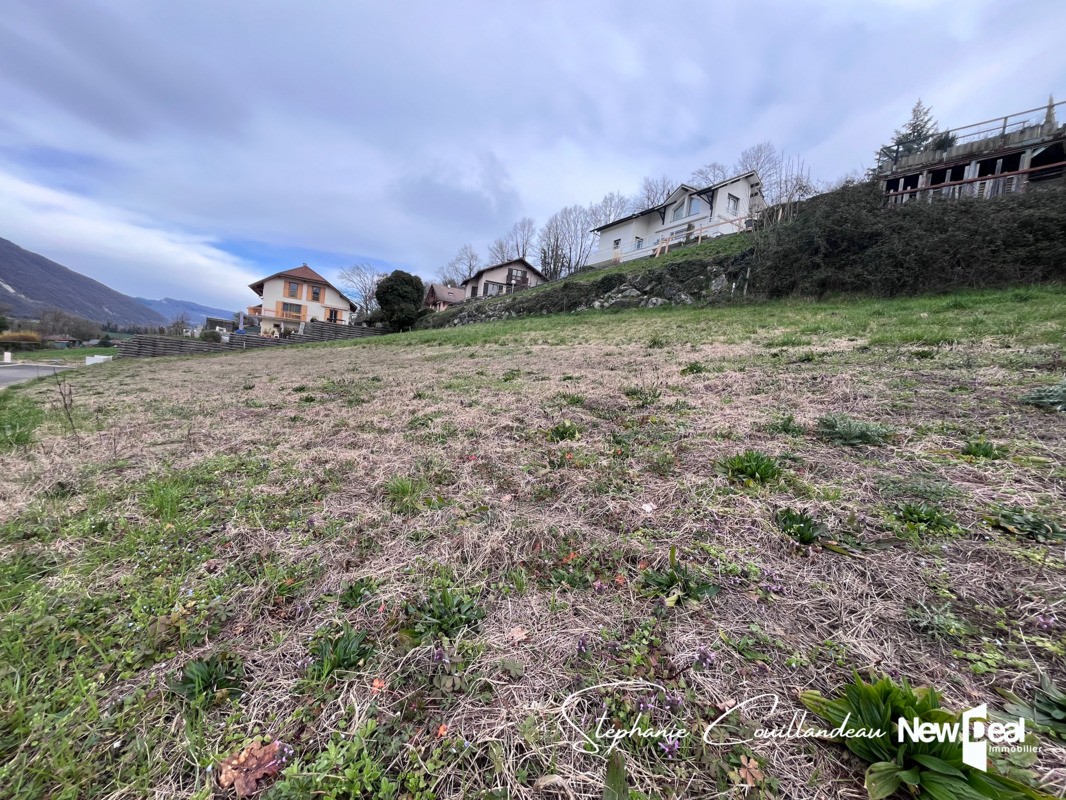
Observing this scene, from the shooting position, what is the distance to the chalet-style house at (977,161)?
14.5m

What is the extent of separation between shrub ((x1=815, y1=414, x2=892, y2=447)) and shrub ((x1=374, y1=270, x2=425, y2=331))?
35.9m

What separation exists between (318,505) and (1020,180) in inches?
975

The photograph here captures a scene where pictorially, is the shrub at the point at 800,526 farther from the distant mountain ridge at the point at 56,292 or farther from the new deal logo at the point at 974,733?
the distant mountain ridge at the point at 56,292

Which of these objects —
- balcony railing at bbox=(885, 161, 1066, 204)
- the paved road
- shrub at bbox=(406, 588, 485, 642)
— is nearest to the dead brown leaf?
shrub at bbox=(406, 588, 485, 642)

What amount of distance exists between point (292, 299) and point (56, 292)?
123429 mm

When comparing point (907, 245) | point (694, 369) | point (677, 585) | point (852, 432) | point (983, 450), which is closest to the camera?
point (677, 585)

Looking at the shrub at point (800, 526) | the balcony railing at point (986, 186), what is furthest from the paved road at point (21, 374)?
the balcony railing at point (986, 186)

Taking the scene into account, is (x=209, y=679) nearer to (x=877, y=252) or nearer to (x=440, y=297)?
(x=877, y=252)

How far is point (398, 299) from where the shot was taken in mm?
35531

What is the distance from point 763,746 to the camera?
128 cm

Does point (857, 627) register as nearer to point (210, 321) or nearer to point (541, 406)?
point (541, 406)

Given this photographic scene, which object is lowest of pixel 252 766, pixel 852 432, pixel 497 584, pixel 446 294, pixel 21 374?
pixel 21 374

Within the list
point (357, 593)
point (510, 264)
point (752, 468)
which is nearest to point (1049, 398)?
point (752, 468)

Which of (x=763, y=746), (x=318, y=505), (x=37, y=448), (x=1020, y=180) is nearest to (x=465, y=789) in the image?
(x=763, y=746)
